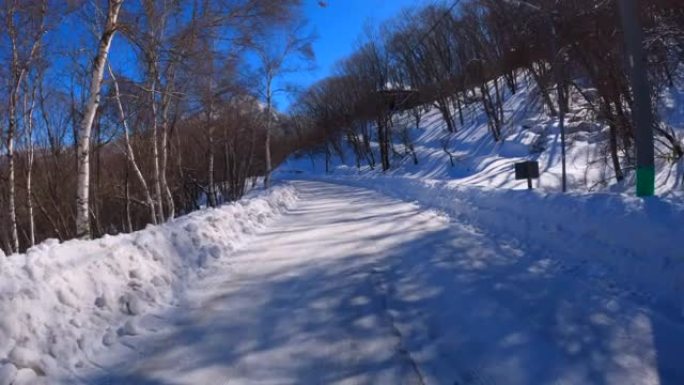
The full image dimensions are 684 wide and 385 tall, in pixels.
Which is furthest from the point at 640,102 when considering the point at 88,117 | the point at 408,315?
the point at 88,117

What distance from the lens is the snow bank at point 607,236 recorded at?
538 cm

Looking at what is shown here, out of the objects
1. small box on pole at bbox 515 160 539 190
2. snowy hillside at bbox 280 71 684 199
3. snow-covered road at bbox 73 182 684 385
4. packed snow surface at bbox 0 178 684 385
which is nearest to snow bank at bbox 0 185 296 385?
packed snow surface at bbox 0 178 684 385

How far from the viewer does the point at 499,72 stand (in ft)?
130

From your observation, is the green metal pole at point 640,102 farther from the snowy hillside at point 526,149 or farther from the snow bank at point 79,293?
the snow bank at point 79,293

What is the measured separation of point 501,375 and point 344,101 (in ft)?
183

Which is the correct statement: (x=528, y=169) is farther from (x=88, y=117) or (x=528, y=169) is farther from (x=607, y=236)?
(x=88, y=117)

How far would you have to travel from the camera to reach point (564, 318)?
15.4 feet

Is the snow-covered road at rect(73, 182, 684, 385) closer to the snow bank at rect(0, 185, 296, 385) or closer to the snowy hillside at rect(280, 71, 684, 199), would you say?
the snow bank at rect(0, 185, 296, 385)

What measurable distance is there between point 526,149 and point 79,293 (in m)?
31.7

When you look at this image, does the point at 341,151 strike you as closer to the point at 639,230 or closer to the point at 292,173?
the point at 292,173

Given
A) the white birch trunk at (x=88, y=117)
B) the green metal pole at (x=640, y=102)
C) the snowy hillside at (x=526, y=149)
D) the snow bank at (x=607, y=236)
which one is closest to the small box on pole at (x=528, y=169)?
the snow bank at (x=607, y=236)

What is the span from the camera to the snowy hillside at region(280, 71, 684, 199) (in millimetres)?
17156

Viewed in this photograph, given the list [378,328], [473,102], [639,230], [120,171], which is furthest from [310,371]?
[473,102]

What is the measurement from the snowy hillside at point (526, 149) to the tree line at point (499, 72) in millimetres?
647
